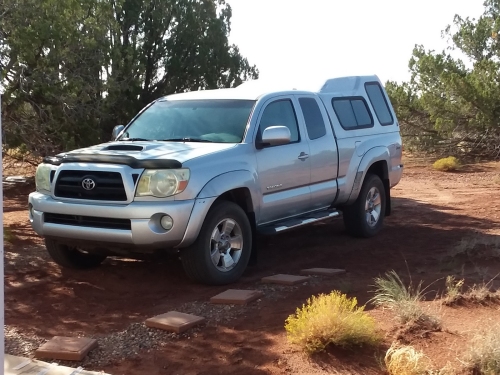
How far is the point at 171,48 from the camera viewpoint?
17562 millimetres

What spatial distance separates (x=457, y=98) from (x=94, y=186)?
16.1 metres

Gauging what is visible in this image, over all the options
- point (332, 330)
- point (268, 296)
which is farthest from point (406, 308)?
point (268, 296)

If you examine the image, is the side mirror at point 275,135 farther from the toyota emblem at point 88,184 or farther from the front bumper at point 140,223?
the toyota emblem at point 88,184

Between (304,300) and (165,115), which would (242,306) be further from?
(165,115)

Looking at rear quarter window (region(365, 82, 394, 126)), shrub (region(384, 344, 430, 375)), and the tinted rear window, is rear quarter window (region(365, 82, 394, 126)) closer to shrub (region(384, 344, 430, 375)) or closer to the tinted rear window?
the tinted rear window

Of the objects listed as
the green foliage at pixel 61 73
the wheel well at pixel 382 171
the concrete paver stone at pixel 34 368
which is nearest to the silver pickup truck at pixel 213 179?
the wheel well at pixel 382 171

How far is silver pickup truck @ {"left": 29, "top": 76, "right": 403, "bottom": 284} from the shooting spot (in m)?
6.64

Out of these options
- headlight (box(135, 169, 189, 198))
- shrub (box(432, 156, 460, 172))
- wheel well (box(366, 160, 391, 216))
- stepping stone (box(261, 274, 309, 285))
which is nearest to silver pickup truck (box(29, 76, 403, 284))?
headlight (box(135, 169, 189, 198))

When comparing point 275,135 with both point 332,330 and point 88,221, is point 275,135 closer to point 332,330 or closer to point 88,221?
point 88,221

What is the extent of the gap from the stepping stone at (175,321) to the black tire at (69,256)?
217cm

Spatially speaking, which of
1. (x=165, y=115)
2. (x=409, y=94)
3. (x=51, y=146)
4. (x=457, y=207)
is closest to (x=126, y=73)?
(x=51, y=146)

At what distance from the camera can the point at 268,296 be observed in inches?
257

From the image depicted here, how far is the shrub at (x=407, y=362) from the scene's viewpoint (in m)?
4.32

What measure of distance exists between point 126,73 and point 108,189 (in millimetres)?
7057
